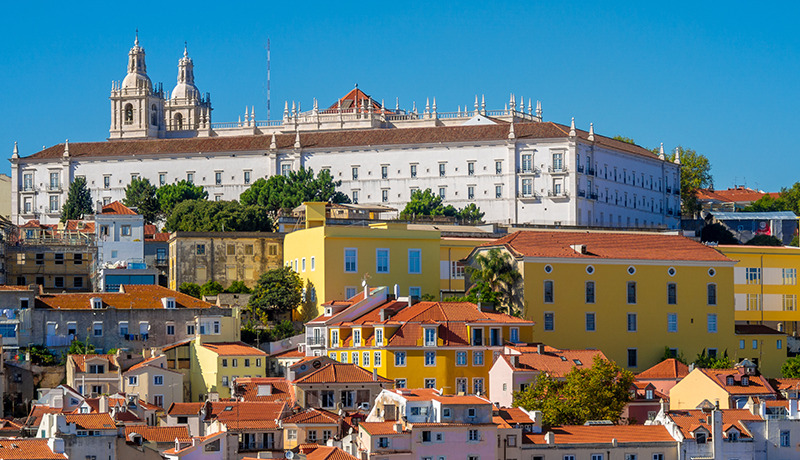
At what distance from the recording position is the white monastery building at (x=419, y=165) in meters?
126

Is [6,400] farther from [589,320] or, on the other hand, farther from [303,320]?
[589,320]

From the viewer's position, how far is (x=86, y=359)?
233 feet

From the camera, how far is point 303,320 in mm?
81812

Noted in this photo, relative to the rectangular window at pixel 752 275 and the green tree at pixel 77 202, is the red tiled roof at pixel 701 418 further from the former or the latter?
the green tree at pixel 77 202


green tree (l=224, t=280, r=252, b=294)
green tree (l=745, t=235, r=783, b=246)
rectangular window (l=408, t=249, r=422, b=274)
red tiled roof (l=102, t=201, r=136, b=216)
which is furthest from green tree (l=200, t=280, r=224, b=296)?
green tree (l=745, t=235, r=783, b=246)

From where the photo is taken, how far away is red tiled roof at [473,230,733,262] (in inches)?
3127

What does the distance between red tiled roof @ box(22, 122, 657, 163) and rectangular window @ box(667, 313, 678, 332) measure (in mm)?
46500

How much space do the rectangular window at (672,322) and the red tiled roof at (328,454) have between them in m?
26.9

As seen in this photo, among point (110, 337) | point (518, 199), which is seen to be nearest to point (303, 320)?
point (110, 337)

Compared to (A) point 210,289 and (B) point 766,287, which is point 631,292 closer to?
(B) point 766,287

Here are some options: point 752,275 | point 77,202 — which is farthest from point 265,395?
point 77,202

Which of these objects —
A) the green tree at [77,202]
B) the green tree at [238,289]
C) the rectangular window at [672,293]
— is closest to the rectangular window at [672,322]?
the rectangular window at [672,293]

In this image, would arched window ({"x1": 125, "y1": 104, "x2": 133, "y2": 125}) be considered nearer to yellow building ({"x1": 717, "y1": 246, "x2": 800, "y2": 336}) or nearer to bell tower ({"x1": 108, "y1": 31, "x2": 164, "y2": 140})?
bell tower ({"x1": 108, "y1": 31, "x2": 164, "y2": 140})

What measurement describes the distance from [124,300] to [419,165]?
175 ft
